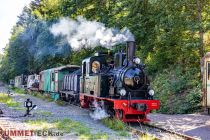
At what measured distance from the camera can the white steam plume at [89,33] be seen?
21.8 metres

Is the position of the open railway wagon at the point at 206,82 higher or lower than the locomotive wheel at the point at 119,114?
higher

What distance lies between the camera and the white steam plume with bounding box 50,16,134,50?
21.8m

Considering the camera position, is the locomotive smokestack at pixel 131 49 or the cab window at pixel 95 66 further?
the cab window at pixel 95 66

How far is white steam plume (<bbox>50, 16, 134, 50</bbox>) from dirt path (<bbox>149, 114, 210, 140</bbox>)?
541 cm

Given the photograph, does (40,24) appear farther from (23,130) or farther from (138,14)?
(23,130)

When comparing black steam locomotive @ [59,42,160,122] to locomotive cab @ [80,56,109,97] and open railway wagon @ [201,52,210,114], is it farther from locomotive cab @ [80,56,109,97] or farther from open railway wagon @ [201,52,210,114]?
open railway wagon @ [201,52,210,114]

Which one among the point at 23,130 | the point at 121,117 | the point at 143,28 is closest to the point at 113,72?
the point at 121,117

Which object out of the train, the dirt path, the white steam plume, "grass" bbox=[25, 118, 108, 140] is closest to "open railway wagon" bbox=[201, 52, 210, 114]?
the dirt path

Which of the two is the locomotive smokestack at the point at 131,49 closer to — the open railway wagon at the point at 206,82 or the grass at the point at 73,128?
the grass at the point at 73,128

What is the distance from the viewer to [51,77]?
31.7 meters

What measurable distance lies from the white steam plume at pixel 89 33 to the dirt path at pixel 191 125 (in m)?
5.41

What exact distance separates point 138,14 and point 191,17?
5.11 metres

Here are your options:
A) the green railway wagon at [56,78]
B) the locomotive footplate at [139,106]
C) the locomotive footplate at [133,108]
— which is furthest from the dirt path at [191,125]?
the green railway wagon at [56,78]

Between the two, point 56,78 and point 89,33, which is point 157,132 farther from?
point 56,78
